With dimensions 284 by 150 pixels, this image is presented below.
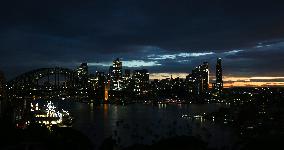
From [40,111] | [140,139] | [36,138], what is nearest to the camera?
[36,138]

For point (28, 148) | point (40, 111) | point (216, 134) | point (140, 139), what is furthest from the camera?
point (40, 111)

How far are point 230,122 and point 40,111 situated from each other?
45298 millimetres

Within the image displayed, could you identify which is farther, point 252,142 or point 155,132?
point 155,132

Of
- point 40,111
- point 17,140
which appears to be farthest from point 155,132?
point 17,140

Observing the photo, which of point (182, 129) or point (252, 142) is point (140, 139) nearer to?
point (182, 129)

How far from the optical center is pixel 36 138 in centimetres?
2195

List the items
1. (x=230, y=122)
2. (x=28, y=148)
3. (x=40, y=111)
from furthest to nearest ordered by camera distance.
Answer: (x=230, y=122)
(x=40, y=111)
(x=28, y=148)

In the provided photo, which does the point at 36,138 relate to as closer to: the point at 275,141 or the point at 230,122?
the point at 275,141

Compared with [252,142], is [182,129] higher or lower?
lower

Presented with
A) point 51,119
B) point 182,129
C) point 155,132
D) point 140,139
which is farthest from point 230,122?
point 51,119

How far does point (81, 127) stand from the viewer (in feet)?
309

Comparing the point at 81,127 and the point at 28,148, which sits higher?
the point at 28,148

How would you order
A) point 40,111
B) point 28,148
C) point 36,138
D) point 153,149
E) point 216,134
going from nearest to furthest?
point 28,148 → point 153,149 → point 36,138 → point 216,134 → point 40,111

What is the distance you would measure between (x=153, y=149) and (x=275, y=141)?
493 cm
